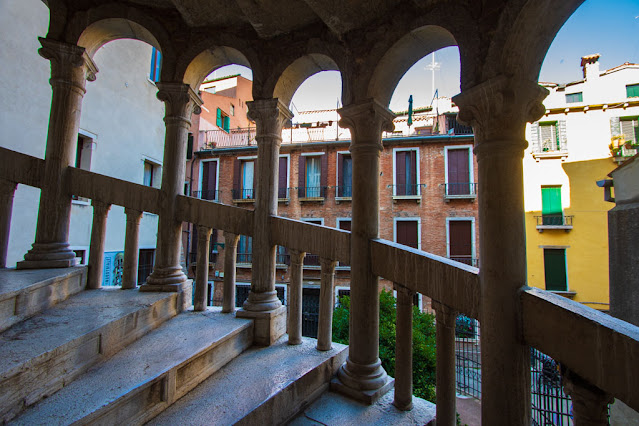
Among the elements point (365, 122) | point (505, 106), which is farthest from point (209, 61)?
point (505, 106)

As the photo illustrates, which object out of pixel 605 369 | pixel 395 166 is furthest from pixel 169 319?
pixel 395 166

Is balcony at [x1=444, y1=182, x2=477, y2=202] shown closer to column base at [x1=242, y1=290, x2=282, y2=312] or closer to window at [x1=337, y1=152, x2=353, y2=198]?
window at [x1=337, y1=152, x2=353, y2=198]

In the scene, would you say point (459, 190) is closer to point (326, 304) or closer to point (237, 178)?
point (237, 178)

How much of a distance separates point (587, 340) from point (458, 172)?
43.1ft

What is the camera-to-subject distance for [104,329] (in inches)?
88.0

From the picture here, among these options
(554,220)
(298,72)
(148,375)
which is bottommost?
(148,375)

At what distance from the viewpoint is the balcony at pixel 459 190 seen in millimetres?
13141

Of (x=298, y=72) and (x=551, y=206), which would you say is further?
(x=551, y=206)

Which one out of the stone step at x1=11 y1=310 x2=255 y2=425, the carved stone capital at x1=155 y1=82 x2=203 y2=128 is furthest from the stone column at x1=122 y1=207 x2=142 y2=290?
the carved stone capital at x1=155 y1=82 x2=203 y2=128

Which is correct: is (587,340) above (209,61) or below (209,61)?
below

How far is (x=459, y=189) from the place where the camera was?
13.4 metres

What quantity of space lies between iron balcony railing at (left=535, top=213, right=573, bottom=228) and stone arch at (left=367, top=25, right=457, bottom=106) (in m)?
13.3

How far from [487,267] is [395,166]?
12.6 metres

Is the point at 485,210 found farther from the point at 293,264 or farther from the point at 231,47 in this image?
the point at 231,47
